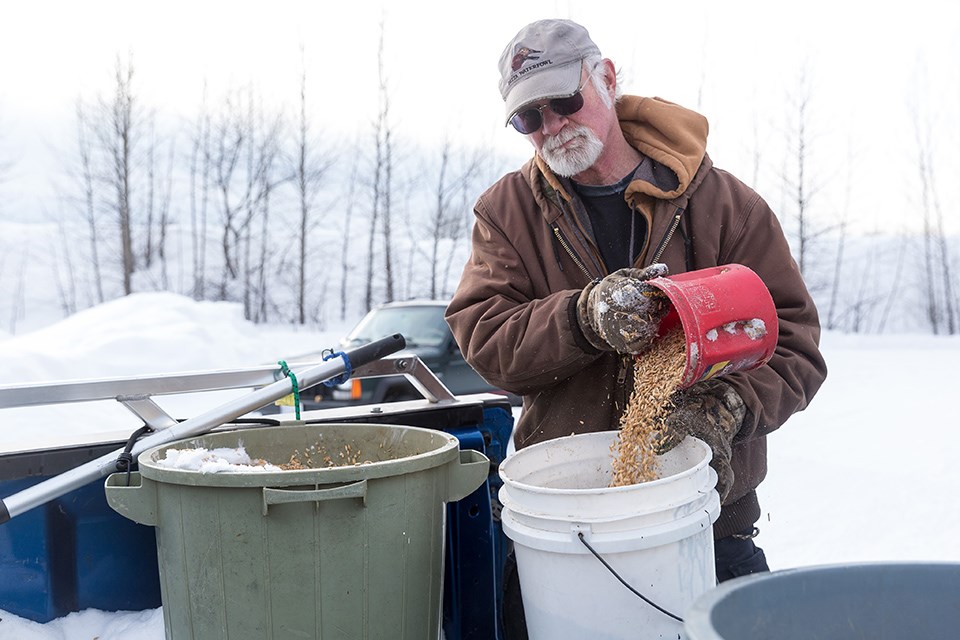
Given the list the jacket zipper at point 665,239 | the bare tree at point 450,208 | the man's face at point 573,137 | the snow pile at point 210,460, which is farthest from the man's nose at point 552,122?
the bare tree at point 450,208

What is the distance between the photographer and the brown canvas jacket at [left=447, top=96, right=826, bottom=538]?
2273mm

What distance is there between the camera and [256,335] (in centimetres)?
1717

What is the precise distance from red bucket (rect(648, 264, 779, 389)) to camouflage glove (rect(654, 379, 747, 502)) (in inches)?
5.2

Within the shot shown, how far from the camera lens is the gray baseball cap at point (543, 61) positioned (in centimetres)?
238

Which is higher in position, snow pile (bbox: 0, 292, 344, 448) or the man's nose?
the man's nose

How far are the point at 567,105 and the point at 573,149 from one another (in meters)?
0.13

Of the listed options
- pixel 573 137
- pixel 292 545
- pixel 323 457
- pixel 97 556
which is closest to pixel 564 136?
pixel 573 137

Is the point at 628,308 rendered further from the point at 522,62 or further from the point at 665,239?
the point at 522,62

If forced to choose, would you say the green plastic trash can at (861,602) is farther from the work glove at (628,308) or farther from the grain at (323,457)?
the grain at (323,457)

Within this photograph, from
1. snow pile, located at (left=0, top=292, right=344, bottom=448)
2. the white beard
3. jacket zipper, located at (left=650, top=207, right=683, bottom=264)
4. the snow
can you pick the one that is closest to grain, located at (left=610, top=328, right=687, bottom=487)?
jacket zipper, located at (left=650, top=207, right=683, bottom=264)

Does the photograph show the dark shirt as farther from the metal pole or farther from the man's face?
the metal pole

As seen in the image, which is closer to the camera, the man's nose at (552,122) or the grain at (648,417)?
the grain at (648,417)

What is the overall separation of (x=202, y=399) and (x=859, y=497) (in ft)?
24.6

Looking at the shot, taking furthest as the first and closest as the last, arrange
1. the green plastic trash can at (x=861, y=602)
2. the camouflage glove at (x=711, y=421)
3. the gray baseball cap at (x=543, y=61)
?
the gray baseball cap at (x=543, y=61)
the camouflage glove at (x=711, y=421)
the green plastic trash can at (x=861, y=602)
